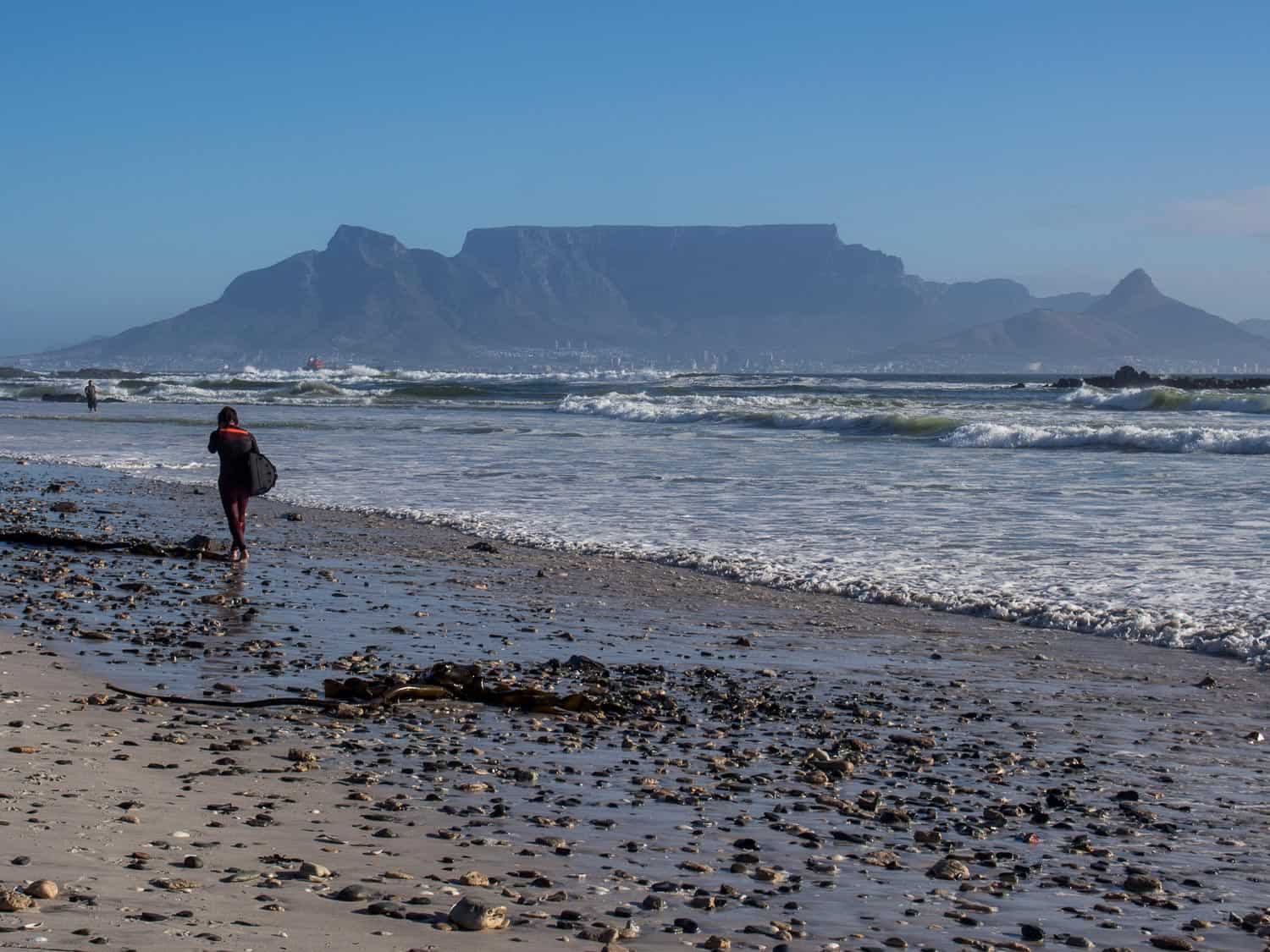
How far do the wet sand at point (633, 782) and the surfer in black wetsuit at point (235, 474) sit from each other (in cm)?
192

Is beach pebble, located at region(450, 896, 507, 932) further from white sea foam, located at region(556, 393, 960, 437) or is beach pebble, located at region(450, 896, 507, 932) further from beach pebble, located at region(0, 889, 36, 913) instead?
white sea foam, located at region(556, 393, 960, 437)

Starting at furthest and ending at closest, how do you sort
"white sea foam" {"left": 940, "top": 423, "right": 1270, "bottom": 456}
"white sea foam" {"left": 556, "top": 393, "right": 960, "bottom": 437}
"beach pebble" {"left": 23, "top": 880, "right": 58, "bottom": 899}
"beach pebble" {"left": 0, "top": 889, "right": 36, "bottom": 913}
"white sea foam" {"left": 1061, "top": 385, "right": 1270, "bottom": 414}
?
"white sea foam" {"left": 1061, "top": 385, "right": 1270, "bottom": 414}
"white sea foam" {"left": 556, "top": 393, "right": 960, "bottom": 437}
"white sea foam" {"left": 940, "top": 423, "right": 1270, "bottom": 456}
"beach pebble" {"left": 23, "top": 880, "right": 58, "bottom": 899}
"beach pebble" {"left": 0, "top": 889, "right": 36, "bottom": 913}

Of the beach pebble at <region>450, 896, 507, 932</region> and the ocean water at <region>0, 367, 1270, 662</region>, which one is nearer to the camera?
the beach pebble at <region>450, 896, 507, 932</region>

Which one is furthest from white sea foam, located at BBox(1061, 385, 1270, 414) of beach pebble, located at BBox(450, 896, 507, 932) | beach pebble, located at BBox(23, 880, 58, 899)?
beach pebble, located at BBox(23, 880, 58, 899)

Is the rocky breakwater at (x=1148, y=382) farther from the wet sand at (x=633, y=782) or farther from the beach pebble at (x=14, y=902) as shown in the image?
the beach pebble at (x=14, y=902)

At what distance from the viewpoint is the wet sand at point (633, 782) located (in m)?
3.84

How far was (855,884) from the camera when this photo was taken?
423 centimetres

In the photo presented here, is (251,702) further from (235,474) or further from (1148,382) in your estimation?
(1148,382)

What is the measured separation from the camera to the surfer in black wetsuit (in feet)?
38.7

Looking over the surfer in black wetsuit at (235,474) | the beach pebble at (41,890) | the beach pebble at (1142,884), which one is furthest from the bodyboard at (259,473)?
the beach pebble at (1142,884)

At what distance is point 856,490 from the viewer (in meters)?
18.8

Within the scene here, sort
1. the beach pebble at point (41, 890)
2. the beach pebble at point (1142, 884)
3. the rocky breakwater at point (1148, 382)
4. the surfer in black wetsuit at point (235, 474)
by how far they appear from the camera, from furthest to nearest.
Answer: the rocky breakwater at point (1148, 382)
the surfer in black wetsuit at point (235, 474)
the beach pebble at point (1142, 884)
the beach pebble at point (41, 890)

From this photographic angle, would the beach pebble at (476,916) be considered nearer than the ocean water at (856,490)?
Yes

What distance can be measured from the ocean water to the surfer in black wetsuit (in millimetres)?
2922
